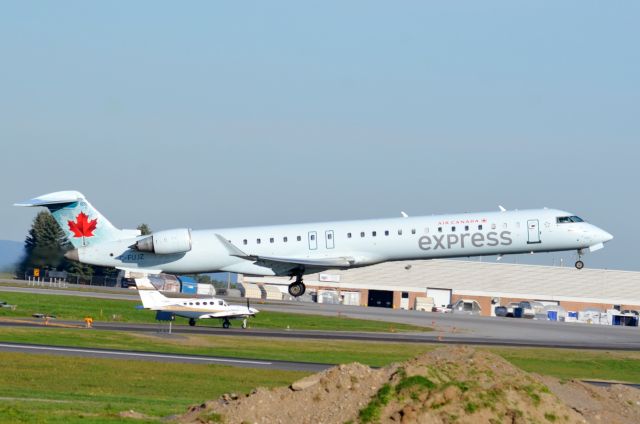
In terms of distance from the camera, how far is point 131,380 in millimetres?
34219

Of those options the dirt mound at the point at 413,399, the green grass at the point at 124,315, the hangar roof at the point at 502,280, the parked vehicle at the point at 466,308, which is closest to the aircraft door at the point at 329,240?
the green grass at the point at 124,315

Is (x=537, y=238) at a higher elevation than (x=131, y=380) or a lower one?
higher

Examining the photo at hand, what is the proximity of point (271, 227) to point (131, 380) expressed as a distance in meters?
23.3

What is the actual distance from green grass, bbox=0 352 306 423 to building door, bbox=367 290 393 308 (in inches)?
3606

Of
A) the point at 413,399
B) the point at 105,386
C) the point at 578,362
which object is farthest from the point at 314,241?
Answer: the point at 413,399

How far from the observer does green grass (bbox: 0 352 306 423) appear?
23297 mm

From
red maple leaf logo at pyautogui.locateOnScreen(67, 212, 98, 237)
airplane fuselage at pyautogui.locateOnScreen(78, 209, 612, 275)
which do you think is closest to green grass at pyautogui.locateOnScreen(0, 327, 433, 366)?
airplane fuselage at pyautogui.locateOnScreen(78, 209, 612, 275)

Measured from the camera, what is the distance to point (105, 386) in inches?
1284

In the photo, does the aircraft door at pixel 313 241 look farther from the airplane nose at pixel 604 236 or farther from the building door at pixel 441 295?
the building door at pixel 441 295

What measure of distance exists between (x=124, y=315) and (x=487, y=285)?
220 ft

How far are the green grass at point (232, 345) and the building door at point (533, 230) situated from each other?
25.1 feet

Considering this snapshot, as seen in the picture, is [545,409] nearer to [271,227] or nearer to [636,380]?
[636,380]

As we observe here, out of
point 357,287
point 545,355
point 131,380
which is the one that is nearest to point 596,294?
point 357,287

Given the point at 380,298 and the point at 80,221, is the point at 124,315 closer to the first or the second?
the point at 80,221
